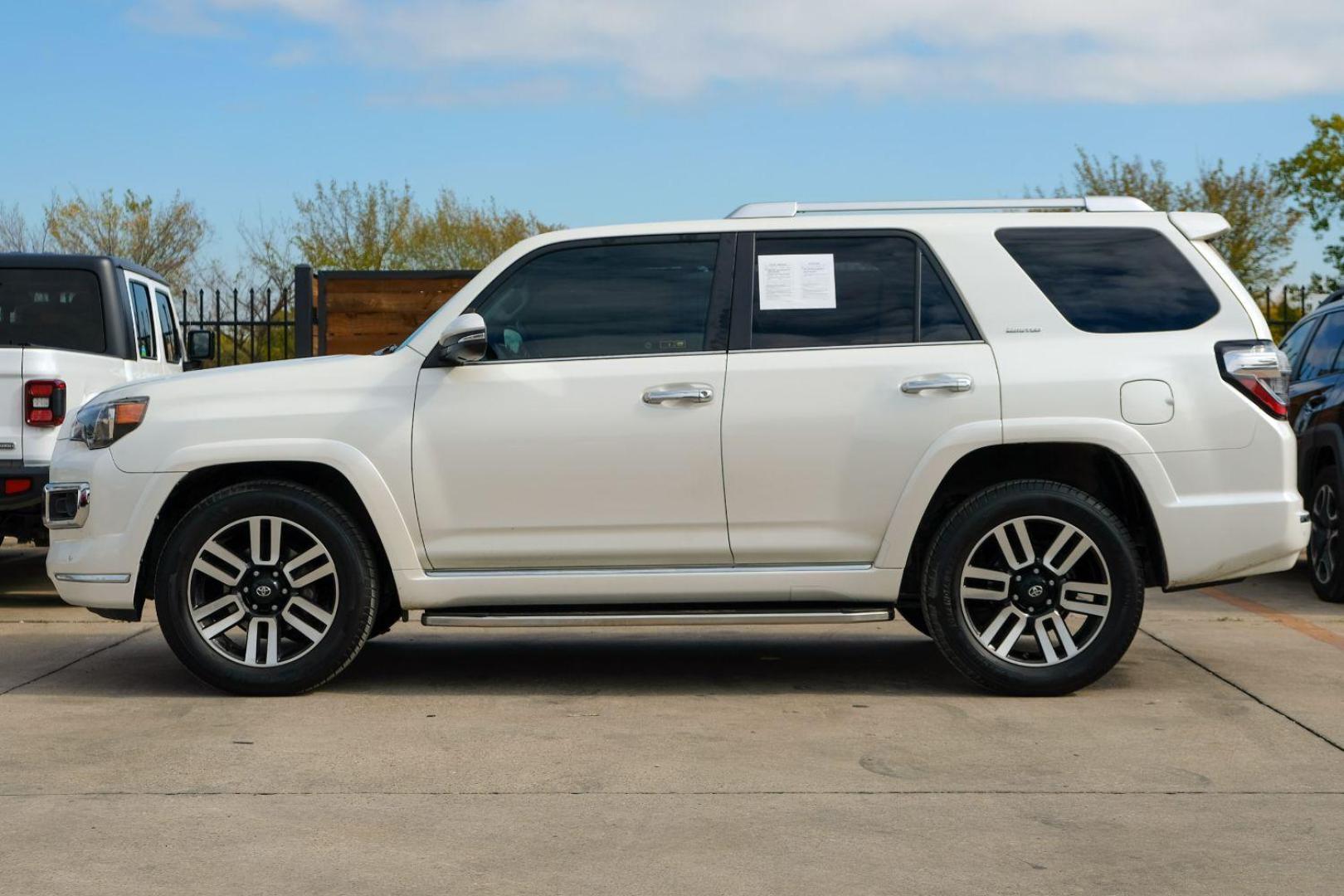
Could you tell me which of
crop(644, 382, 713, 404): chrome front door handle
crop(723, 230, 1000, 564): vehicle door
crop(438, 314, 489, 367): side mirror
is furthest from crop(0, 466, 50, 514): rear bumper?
crop(723, 230, 1000, 564): vehicle door

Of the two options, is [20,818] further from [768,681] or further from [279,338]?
[279,338]

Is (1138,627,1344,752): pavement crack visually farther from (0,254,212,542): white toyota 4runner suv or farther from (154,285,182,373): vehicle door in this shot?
(154,285,182,373): vehicle door

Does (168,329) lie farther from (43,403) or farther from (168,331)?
(43,403)

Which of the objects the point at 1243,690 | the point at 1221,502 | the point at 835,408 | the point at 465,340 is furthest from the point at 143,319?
the point at 1243,690

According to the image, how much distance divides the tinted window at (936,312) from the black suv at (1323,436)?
3.59 meters

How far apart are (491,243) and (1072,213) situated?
3533 cm

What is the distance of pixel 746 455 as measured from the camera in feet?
20.8

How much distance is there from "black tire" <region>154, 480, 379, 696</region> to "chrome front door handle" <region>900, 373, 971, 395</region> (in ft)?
7.31

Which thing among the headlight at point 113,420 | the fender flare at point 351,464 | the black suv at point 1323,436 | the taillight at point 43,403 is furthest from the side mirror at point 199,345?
the black suv at point 1323,436

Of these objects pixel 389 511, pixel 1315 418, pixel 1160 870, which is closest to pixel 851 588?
pixel 389 511

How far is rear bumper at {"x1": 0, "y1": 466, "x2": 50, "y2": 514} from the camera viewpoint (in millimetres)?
9148

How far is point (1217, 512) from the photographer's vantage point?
632 centimetres

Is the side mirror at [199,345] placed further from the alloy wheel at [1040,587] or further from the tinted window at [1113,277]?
the alloy wheel at [1040,587]

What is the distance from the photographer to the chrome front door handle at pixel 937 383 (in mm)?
6320
